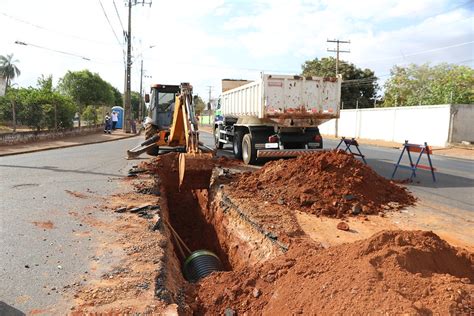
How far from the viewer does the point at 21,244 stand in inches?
205

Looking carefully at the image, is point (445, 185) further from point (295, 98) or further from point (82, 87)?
point (82, 87)

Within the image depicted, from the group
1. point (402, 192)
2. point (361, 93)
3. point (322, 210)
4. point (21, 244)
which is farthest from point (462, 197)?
point (361, 93)

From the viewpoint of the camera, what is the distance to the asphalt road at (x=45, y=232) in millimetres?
3865

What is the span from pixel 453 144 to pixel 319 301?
2446 centimetres

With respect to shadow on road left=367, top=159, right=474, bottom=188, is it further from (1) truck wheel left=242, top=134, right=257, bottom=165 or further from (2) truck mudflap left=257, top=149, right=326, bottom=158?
(1) truck wheel left=242, top=134, right=257, bottom=165

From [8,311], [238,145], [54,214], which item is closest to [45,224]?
[54,214]

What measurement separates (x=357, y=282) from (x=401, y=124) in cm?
2854

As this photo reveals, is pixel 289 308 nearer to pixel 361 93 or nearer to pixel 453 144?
pixel 453 144

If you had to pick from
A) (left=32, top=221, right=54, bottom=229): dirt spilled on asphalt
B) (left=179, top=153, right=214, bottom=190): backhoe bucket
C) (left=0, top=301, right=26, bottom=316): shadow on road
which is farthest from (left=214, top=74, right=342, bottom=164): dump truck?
(left=0, top=301, right=26, bottom=316): shadow on road

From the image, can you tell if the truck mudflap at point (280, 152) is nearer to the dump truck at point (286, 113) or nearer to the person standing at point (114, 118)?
the dump truck at point (286, 113)

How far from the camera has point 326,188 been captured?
7.87 m

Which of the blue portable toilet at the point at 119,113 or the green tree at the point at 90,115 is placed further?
the blue portable toilet at the point at 119,113

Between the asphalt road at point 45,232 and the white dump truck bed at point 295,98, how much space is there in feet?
15.4

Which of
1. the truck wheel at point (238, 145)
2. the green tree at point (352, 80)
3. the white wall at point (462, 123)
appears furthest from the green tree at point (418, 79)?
the truck wheel at point (238, 145)
